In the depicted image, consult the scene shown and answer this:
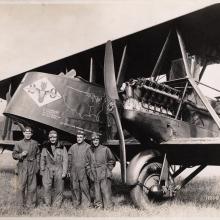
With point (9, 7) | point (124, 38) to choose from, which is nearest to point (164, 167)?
point (124, 38)

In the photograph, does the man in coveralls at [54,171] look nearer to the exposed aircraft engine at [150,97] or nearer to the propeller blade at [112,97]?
the propeller blade at [112,97]

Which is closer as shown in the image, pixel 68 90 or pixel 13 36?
pixel 68 90

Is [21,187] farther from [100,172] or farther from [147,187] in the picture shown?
[147,187]

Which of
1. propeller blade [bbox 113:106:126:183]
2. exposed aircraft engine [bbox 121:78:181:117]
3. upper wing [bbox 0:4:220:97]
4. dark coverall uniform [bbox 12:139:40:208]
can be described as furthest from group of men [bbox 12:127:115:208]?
upper wing [bbox 0:4:220:97]

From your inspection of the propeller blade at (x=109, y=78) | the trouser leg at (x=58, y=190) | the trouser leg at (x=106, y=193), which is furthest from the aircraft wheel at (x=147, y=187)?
the propeller blade at (x=109, y=78)

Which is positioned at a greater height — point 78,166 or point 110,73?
point 110,73

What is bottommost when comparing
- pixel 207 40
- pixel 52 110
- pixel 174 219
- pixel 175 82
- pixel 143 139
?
pixel 174 219

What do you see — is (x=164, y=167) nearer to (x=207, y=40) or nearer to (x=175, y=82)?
(x=175, y=82)

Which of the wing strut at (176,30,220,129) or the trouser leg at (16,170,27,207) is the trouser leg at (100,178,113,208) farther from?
the wing strut at (176,30,220,129)
